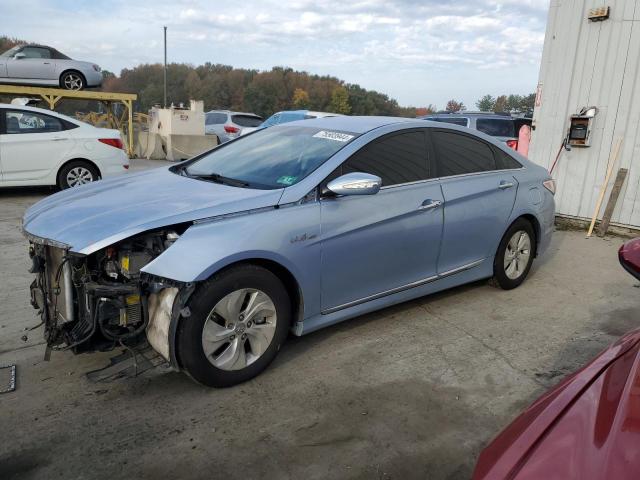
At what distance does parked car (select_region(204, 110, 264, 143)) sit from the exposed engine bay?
16.4 meters

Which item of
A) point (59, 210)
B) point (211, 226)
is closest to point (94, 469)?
point (211, 226)

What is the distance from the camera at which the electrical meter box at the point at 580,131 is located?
25.5 ft

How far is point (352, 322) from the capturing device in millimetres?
4242

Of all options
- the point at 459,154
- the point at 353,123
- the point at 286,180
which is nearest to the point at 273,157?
the point at 286,180

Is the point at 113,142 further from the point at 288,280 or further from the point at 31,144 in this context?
the point at 288,280

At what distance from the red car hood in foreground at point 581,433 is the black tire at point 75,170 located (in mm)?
8722

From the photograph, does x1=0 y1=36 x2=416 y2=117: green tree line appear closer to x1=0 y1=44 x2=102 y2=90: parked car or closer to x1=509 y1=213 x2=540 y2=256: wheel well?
x1=0 y1=44 x2=102 y2=90: parked car

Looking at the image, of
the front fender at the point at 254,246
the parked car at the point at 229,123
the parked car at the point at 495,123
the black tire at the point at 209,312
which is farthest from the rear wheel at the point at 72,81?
the black tire at the point at 209,312

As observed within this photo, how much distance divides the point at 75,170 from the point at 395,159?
22.3 feet

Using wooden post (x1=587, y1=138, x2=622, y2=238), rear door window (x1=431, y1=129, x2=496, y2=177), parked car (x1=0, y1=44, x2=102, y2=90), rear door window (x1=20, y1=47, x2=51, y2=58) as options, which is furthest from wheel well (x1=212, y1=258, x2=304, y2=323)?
rear door window (x1=20, y1=47, x2=51, y2=58)

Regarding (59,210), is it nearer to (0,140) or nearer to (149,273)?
(149,273)

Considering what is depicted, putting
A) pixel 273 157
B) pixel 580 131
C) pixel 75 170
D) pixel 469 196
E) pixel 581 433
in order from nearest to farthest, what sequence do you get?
pixel 581 433 < pixel 273 157 < pixel 469 196 < pixel 580 131 < pixel 75 170

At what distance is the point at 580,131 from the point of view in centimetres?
786

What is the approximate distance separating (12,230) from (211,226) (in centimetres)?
497
